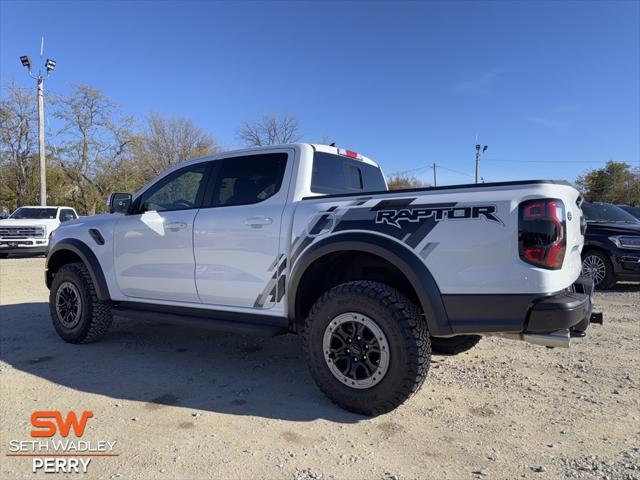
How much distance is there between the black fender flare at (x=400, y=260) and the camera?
2.92 metres

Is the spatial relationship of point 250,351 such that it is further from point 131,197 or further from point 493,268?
point 493,268

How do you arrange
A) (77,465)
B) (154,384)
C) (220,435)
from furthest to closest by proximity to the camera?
(154,384) < (220,435) < (77,465)

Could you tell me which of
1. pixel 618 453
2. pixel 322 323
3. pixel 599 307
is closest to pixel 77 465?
pixel 322 323

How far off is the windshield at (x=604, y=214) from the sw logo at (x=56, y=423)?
9.08 metres

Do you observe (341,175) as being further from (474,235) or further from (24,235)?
(24,235)

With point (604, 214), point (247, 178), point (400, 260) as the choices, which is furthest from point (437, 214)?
point (604, 214)

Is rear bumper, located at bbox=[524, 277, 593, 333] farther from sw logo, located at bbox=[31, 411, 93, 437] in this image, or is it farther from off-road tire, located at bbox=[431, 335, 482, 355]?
sw logo, located at bbox=[31, 411, 93, 437]

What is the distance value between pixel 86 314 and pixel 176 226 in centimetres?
162

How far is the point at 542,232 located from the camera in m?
2.65

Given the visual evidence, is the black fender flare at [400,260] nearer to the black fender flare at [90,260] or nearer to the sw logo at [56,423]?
the sw logo at [56,423]

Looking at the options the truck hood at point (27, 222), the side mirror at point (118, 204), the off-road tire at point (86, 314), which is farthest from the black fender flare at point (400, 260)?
the truck hood at point (27, 222)

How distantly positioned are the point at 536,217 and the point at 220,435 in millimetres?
2380

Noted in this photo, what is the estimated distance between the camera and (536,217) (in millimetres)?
2652

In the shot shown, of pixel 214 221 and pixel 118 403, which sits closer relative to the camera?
pixel 118 403
